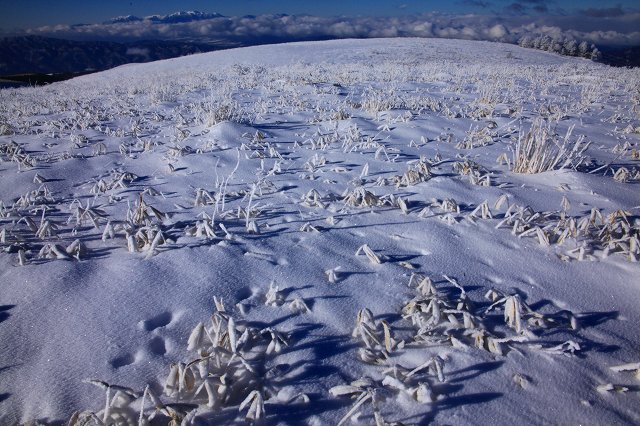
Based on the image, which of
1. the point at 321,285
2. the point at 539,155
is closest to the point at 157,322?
the point at 321,285

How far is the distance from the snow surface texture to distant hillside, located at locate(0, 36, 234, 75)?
5952 inches

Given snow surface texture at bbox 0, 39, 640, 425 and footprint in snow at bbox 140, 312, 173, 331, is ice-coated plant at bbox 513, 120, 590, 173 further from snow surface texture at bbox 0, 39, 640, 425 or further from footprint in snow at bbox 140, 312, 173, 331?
footprint in snow at bbox 140, 312, 173, 331

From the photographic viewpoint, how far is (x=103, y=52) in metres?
156

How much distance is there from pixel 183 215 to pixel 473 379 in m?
2.48

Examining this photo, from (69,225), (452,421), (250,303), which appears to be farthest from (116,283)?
(452,421)

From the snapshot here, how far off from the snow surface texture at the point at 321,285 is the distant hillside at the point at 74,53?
151m

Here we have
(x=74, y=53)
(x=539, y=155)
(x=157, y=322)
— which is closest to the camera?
(x=157, y=322)

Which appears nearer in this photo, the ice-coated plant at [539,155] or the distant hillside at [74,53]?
the ice-coated plant at [539,155]

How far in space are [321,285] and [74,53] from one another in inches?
7430

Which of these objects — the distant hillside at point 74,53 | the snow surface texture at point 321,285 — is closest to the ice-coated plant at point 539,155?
the snow surface texture at point 321,285

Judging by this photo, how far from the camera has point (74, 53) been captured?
491 feet

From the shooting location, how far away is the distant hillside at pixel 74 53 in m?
140

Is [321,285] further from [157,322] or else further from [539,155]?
[539,155]

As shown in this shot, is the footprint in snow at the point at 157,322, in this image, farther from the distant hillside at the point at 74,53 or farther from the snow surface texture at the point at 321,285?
the distant hillside at the point at 74,53
